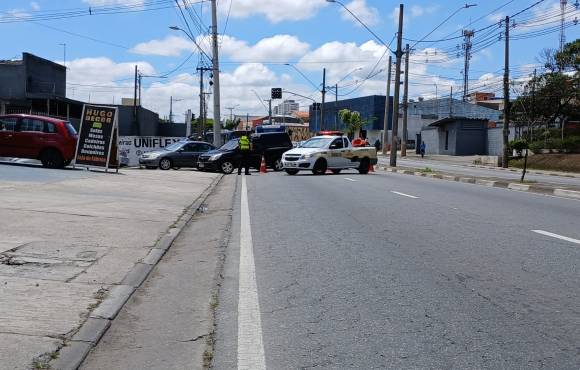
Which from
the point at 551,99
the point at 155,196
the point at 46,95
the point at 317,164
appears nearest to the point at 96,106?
the point at 155,196

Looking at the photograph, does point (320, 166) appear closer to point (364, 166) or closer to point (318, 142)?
point (318, 142)

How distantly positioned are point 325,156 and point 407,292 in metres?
19.9

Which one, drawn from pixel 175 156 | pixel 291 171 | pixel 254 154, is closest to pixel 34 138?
pixel 175 156

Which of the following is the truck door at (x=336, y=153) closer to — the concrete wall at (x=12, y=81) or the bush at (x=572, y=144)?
the bush at (x=572, y=144)

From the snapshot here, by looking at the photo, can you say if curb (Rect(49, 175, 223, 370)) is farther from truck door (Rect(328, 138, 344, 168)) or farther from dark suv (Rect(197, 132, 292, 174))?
dark suv (Rect(197, 132, 292, 174))

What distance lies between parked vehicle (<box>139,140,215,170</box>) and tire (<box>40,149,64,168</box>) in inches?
295

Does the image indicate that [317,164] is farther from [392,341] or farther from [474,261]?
[392,341]

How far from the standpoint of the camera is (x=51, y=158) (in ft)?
69.3

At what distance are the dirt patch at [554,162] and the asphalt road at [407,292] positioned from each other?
1202 inches

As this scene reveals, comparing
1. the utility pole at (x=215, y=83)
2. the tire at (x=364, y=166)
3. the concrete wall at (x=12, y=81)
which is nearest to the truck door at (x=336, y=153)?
the tire at (x=364, y=166)

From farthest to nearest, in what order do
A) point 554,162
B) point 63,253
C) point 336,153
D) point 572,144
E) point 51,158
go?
point 572,144
point 554,162
point 336,153
point 51,158
point 63,253

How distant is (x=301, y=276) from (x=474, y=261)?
91.1 inches

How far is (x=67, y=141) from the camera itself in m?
21.2

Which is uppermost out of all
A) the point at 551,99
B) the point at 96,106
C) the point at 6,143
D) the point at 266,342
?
the point at 551,99
